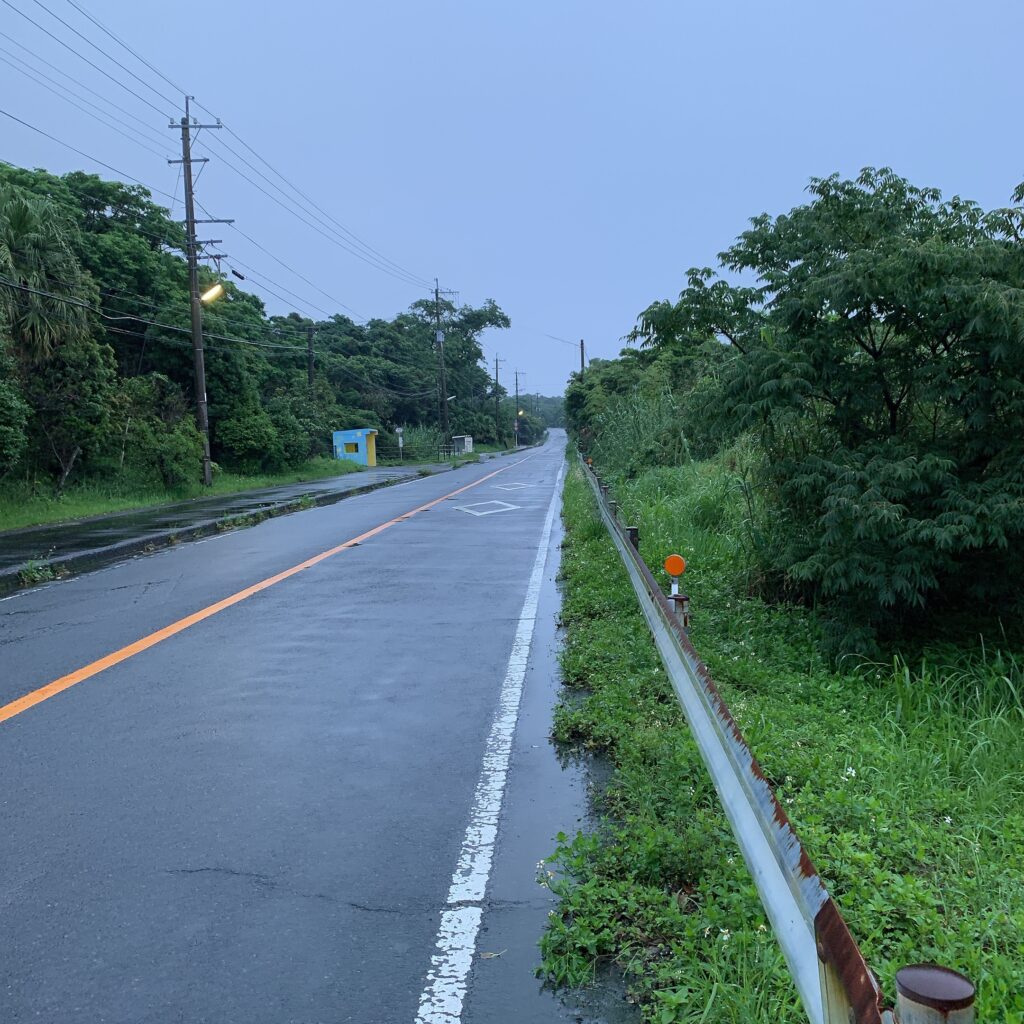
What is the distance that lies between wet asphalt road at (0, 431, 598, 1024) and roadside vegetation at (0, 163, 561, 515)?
42.5 ft

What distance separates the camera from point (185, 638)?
24.8ft

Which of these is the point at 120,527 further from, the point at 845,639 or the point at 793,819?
the point at 793,819

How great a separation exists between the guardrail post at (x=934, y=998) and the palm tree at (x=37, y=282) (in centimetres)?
2277

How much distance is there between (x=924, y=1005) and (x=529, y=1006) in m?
1.76

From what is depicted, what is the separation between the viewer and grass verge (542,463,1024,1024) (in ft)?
8.86

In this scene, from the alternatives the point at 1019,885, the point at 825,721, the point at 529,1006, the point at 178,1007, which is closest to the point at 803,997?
the point at 529,1006

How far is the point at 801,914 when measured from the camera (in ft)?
6.50

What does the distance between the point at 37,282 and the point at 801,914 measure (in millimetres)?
23564

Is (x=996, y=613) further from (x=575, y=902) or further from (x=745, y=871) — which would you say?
(x=575, y=902)

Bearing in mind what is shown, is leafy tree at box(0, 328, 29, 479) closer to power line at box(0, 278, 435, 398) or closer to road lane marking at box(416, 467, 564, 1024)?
power line at box(0, 278, 435, 398)

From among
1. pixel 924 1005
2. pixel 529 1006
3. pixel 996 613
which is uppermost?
pixel 924 1005

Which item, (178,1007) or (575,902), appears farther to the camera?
(575,902)

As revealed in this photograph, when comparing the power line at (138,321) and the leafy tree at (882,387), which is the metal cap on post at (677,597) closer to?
the leafy tree at (882,387)

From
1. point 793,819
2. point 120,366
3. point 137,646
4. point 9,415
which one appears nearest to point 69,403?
point 9,415
